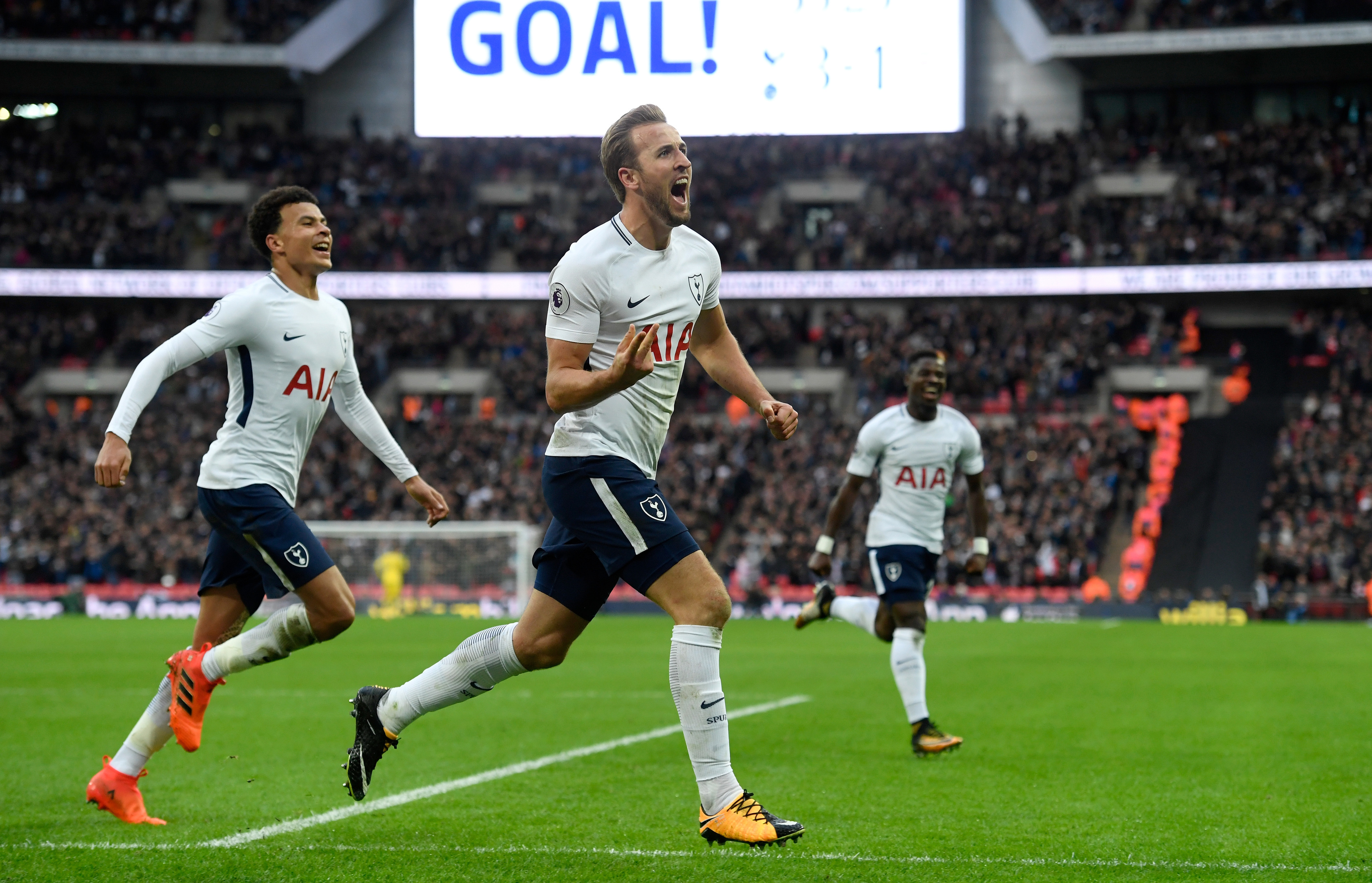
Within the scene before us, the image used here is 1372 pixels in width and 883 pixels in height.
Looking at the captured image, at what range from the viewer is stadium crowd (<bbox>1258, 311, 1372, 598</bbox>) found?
29312 mm

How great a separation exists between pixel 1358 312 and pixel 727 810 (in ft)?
128

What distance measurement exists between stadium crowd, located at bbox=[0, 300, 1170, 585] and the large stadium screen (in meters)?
5.72

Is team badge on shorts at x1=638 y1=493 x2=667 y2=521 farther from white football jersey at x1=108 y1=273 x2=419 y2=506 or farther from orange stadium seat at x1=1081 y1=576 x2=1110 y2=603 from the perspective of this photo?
orange stadium seat at x1=1081 y1=576 x2=1110 y2=603

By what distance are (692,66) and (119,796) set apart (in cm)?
3568

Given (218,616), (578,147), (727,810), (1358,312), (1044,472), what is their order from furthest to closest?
(578,147) → (1358,312) → (1044,472) → (218,616) → (727,810)

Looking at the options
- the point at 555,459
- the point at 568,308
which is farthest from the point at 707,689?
the point at 568,308

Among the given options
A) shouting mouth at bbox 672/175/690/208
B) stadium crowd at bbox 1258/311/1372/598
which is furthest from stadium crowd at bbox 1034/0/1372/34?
shouting mouth at bbox 672/175/690/208

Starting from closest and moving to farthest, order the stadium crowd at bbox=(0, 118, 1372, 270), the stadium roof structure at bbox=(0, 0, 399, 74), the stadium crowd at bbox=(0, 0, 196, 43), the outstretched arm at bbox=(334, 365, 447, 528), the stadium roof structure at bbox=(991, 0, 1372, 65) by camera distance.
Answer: the outstretched arm at bbox=(334, 365, 447, 528), the stadium roof structure at bbox=(991, 0, 1372, 65), the stadium crowd at bbox=(0, 118, 1372, 270), the stadium roof structure at bbox=(0, 0, 399, 74), the stadium crowd at bbox=(0, 0, 196, 43)

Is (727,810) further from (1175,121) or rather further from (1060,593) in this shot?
(1175,121)

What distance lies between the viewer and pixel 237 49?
42.8m

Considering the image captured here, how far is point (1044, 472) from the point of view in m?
33.7

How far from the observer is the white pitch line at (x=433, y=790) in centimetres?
574

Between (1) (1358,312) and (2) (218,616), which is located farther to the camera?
(1) (1358,312)

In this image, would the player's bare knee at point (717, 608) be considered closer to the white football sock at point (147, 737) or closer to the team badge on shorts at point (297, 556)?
the team badge on shorts at point (297, 556)
